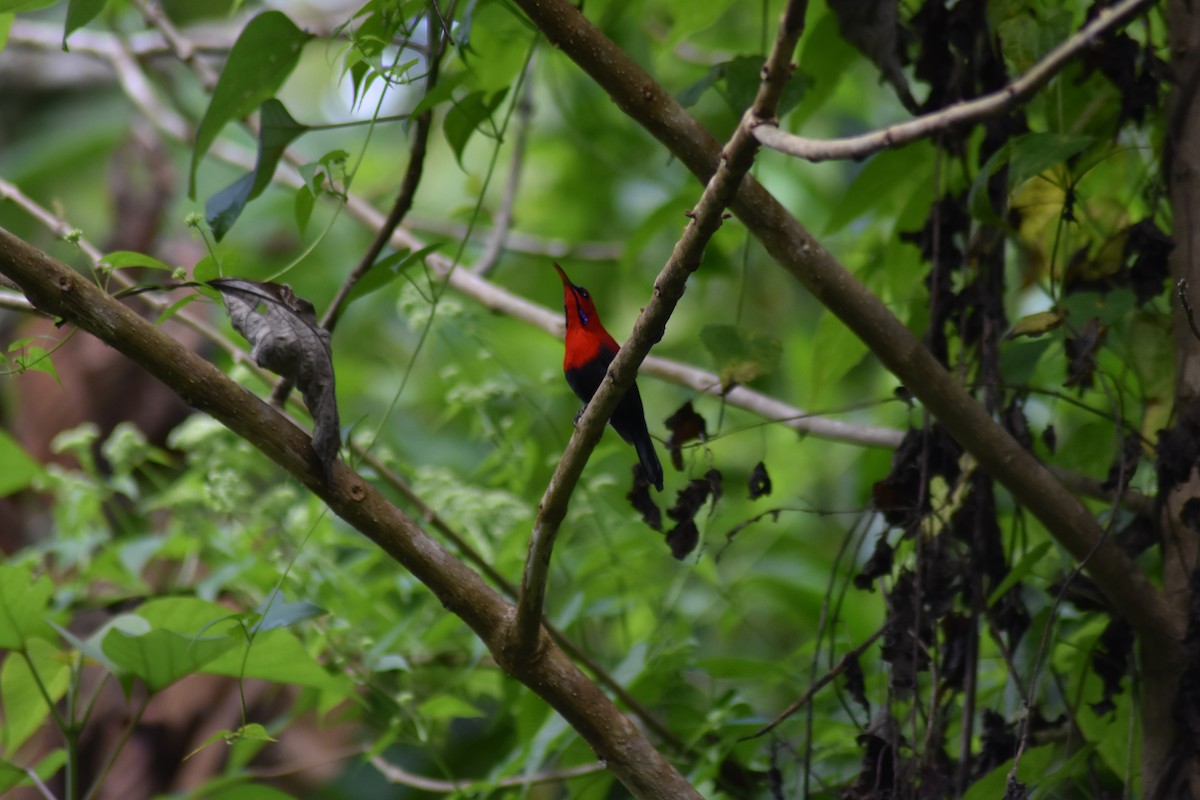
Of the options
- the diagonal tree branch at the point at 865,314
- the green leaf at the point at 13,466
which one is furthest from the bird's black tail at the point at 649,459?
the green leaf at the point at 13,466

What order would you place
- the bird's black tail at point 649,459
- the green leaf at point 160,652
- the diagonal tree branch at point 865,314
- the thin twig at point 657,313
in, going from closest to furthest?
1. the thin twig at point 657,313
2. the diagonal tree branch at point 865,314
3. the green leaf at point 160,652
4. the bird's black tail at point 649,459

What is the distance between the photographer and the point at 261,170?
1.68 m

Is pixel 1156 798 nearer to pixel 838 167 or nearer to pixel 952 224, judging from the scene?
pixel 952 224

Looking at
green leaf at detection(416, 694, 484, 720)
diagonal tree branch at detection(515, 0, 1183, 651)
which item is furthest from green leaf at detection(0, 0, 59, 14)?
green leaf at detection(416, 694, 484, 720)

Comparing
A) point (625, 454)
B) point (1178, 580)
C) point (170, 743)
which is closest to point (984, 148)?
point (1178, 580)

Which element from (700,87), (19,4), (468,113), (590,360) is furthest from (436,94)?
(590,360)

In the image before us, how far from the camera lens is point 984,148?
188 centimetres

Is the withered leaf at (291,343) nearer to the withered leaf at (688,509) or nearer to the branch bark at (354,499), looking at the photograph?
the branch bark at (354,499)

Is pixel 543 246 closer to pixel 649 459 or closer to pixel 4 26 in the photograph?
pixel 649 459

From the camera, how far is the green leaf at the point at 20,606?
1.87 metres

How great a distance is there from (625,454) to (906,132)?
6.15ft

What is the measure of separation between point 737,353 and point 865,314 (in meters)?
0.24

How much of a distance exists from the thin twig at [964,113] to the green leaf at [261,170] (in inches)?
33.2

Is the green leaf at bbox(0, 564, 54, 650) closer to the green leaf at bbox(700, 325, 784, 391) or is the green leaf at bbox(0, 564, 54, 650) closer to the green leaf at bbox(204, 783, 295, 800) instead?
the green leaf at bbox(204, 783, 295, 800)
